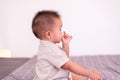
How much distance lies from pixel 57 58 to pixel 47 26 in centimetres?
18

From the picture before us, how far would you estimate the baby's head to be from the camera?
4.18 feet

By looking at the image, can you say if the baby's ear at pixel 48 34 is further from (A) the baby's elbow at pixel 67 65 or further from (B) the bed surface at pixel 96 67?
(B) the bed surface at pixel 96 67

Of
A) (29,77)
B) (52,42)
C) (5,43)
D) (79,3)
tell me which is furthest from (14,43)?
(52,42)

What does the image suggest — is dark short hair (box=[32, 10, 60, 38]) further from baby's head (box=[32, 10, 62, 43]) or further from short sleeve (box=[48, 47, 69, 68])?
short sleeve (box=[48, 47, 69, 68])

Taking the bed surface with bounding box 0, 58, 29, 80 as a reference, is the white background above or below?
above

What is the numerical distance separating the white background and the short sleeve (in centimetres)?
135

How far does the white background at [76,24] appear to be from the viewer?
2564 millimetres

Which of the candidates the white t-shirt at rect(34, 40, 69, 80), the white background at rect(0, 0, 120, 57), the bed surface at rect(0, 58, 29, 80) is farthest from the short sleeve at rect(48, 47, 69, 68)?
the white background at rect(0, 0, 120, 57)

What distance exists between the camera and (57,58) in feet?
4.10

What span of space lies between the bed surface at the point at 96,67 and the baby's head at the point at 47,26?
0.45 m

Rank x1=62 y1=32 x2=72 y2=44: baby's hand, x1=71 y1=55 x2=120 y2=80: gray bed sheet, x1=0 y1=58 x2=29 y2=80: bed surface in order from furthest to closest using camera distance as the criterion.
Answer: x1=0 y1=58 x2=29 y2=80: bed surface, x1=71 y1=55 x2=120 y2=80: gray bed sheet, x1=62 y1=32 x2=72 y2=44: baby's hand

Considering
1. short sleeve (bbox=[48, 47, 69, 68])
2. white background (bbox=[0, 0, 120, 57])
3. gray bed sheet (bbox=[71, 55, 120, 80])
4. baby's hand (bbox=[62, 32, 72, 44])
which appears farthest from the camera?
white background (bbox=[0, 0, 120, 57])

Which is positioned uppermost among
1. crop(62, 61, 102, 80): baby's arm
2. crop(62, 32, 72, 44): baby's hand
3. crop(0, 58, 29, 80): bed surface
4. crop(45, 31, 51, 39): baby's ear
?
crop(45, 31, 51, 39): baby's ear

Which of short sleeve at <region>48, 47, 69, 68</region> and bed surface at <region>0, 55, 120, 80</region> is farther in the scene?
bed surface at <region>0, 55, 120, 80</region>
